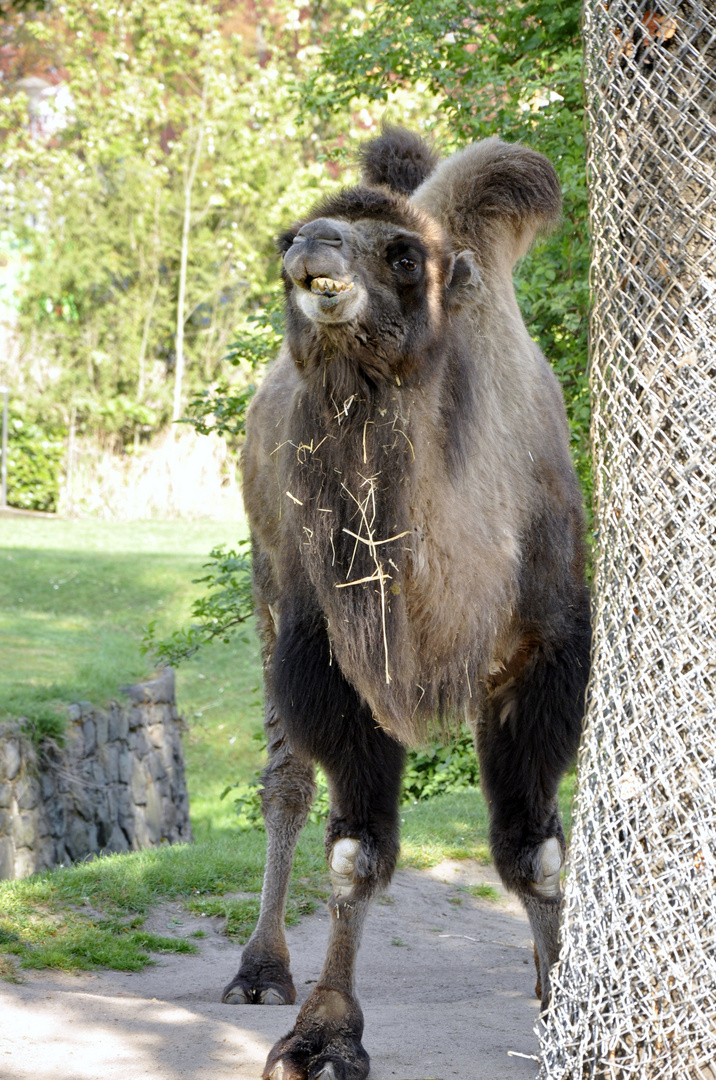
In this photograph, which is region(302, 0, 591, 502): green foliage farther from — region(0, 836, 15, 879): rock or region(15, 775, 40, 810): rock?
region(0, 836, 15, 879): rock

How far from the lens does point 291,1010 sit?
4.36m

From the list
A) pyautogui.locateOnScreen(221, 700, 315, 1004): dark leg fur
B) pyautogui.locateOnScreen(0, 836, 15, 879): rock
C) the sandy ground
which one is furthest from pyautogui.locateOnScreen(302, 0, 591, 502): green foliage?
pyautogui.locateOnScreen(0, 836, 15, 879): rock

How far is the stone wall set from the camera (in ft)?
24.3

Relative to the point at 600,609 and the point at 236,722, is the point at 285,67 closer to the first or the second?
the point at 236,722

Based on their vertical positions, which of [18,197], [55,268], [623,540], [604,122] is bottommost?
[623,540]

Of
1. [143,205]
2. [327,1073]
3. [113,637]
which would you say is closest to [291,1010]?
[327,1073]

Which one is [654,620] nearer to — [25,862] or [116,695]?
[25,862]

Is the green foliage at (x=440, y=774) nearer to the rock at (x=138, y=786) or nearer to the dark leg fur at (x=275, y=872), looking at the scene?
the rock at (x=138, y=786)

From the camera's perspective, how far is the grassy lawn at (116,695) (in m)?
5.16

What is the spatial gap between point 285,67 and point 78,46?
164 inches

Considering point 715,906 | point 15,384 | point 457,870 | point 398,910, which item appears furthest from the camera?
point 15,384

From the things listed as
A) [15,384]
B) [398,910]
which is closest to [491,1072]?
[398,910]

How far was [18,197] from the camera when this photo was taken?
69.2 ft

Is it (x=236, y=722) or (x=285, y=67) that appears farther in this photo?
(x=285, y=67)
